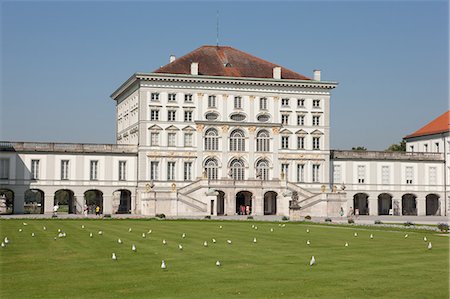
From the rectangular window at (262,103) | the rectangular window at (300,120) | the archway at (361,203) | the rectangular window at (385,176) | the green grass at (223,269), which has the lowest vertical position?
the green grass at (223,269)

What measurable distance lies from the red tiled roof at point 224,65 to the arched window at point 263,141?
21.5 ft

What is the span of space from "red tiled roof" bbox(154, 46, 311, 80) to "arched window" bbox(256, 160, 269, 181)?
972 cm

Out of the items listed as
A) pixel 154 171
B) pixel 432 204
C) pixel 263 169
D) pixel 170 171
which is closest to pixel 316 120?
pixel 263 169

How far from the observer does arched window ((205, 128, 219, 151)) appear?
8525 cm

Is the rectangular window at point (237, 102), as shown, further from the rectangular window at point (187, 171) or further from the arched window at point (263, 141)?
the rectangular window at point (187, 171)

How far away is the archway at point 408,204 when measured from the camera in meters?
96.8

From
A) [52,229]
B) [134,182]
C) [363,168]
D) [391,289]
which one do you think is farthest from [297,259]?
[363,168]

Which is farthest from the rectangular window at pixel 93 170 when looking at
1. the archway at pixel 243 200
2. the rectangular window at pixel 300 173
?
the rectangular window at pixel 300 173

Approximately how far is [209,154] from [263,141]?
6268 millimetres

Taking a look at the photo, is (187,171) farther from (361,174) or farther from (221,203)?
(361,174)

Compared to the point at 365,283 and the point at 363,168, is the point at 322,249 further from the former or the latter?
the point at 363,168

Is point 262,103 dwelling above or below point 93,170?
above

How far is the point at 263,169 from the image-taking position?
86.8 metres

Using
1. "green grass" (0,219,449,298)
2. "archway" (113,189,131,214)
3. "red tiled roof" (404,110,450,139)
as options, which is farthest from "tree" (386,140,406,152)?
"green grass" (0,219,449,298)
